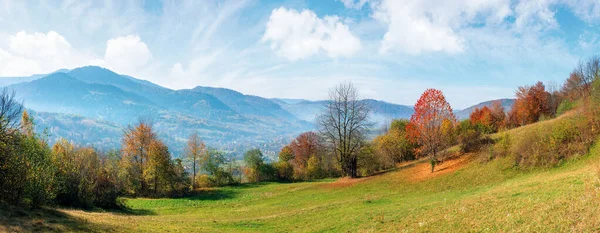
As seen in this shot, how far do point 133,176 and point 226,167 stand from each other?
24.8 m

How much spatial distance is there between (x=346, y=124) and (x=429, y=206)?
28.3 m

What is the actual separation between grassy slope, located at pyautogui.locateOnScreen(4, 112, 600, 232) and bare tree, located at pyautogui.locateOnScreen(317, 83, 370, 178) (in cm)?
727

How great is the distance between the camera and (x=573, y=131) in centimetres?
2933

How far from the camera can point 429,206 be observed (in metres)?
21.5

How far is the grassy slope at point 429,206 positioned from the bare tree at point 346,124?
7.27m

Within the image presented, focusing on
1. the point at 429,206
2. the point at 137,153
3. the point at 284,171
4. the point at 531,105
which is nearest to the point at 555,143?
the point at 429,206

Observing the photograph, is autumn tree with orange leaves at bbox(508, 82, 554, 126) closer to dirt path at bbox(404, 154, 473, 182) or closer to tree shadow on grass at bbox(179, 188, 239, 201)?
dirt path at bbox(404, 154, 473, 182)

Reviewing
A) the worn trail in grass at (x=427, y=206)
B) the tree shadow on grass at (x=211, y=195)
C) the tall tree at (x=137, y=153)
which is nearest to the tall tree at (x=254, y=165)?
the tree shadow on grass at (x=211, y=195)

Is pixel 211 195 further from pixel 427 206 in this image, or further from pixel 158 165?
pixel 427 206

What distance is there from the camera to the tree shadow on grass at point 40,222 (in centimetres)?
1381

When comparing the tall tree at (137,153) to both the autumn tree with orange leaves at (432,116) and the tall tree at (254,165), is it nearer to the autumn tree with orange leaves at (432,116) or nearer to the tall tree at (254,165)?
the tall tree at (254,165)

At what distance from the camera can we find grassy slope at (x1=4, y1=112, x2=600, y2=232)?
1338 centimetres

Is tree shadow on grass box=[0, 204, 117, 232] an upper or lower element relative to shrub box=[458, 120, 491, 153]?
lower

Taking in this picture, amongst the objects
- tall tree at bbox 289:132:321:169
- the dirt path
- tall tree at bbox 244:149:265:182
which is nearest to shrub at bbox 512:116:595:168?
the dirt path
